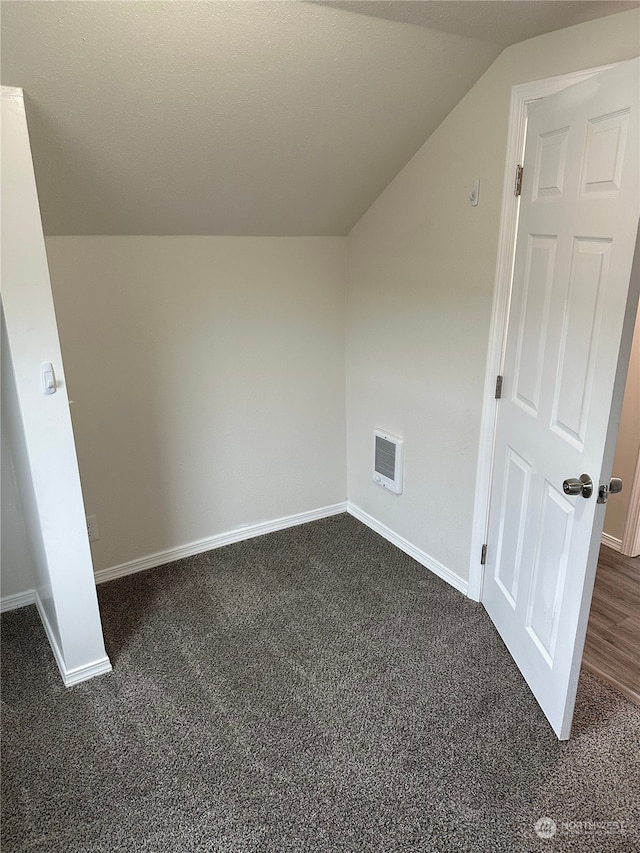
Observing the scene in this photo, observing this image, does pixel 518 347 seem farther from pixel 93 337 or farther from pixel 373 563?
pixel 93 337

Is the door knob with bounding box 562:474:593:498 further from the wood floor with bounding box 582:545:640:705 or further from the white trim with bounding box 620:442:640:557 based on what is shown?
the white trim with bounding box 620:442:640:557

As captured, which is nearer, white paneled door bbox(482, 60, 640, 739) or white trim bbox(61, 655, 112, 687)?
white paneled door bbox(482, 60, 640, 739)

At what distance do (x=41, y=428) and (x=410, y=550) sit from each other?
1.91m

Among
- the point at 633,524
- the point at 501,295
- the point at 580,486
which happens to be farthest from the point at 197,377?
the point at 633,524

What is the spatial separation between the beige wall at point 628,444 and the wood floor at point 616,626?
198 millimetres

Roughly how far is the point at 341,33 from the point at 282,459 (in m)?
2.06

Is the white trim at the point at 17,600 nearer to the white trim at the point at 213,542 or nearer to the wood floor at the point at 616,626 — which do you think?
the white trim at the point at 213,542

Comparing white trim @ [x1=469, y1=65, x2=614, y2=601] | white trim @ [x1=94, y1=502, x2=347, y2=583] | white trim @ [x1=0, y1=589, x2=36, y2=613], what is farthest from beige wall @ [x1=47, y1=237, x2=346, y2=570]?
white trim @ [x1=469, y1=65, x2=614, y2=601]

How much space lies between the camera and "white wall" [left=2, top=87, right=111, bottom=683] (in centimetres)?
172

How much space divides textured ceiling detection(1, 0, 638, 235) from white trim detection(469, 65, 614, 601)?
0.56ft

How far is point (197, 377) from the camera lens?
287cm

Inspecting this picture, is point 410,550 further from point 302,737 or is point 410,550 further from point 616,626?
point 302,737

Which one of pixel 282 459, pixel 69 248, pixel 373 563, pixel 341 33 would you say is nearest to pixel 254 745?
pixel 373 563

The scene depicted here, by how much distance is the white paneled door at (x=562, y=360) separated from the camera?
1.54 metres
